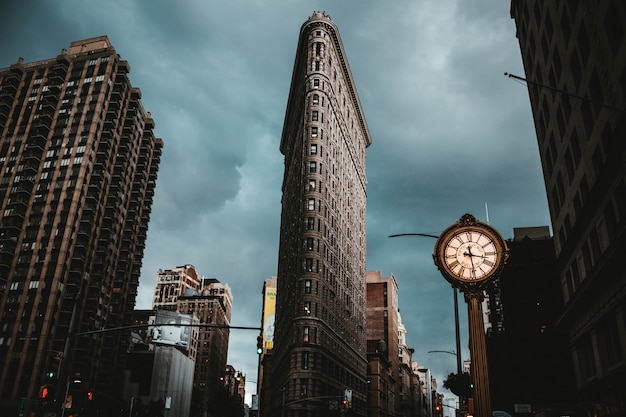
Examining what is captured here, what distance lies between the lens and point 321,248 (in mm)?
83062

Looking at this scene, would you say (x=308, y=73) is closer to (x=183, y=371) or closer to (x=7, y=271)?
(x=7, y=271)

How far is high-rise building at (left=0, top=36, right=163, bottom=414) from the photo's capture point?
88.2m

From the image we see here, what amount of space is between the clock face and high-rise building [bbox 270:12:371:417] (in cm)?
5983

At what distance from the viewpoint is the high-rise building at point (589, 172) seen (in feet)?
77.7

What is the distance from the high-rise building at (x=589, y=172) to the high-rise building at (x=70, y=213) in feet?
266

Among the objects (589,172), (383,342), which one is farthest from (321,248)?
(383,342)

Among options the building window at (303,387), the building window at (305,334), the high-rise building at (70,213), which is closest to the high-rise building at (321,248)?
the building window at (305,334)

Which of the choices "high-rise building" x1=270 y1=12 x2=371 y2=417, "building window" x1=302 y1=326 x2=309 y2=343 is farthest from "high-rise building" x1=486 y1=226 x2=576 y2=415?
"building window" x1=302 y1=326 x2=309 y2=343

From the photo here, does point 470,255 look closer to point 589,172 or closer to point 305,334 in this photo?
point 589,172

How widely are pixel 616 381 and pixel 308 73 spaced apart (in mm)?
82558

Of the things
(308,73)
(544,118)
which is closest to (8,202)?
(308,73)

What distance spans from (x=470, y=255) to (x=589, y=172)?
2328cm

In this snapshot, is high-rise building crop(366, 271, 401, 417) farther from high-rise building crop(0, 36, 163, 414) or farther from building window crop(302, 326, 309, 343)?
high-rise building crop(0, 36, 163, 414)

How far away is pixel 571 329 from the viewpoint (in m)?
34.7
